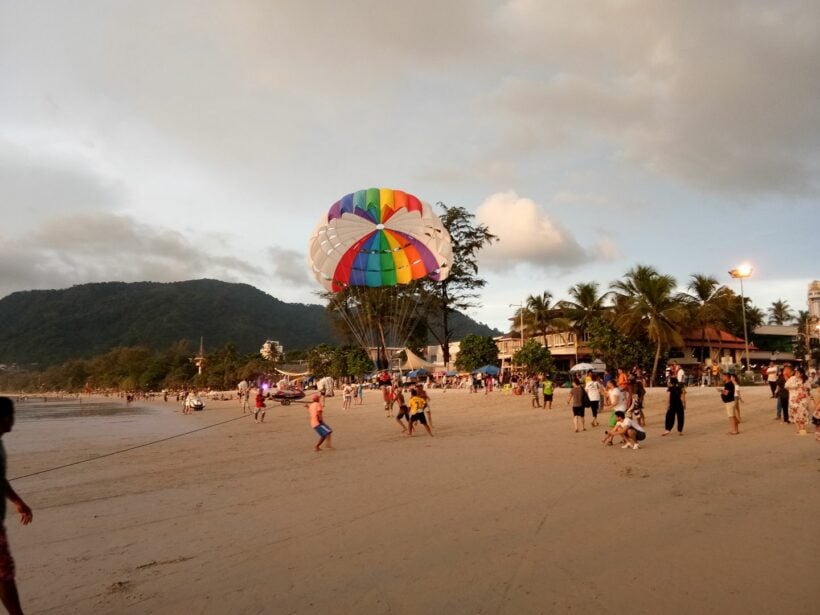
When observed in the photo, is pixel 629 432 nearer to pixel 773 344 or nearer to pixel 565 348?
pixel 565 348

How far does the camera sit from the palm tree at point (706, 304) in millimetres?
38513

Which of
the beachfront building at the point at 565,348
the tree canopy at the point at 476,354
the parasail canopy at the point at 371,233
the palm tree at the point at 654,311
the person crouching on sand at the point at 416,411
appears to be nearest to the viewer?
the person crouching on sand at the point at 416,411

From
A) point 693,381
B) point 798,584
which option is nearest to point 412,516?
point 798,584

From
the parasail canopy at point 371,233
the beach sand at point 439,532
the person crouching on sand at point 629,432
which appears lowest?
the beach sand at point 439,532

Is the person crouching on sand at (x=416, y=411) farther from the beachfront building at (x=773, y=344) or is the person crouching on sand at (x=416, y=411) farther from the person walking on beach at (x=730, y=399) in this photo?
the beachfront building at (x=773, y=344)

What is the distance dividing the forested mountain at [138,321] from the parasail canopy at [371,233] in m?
136

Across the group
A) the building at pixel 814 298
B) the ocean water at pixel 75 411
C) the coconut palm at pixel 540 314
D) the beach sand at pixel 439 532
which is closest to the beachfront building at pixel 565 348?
the coconut palm at pixel 540 314

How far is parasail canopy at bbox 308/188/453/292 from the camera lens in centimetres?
2517

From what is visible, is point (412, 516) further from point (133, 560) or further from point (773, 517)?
point (773, 517)

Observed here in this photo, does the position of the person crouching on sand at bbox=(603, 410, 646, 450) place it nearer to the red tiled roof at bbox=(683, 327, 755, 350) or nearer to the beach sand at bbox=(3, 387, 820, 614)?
the beach sand at bbox=(3, 387, 820, 614)

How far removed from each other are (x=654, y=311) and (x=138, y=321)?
168m

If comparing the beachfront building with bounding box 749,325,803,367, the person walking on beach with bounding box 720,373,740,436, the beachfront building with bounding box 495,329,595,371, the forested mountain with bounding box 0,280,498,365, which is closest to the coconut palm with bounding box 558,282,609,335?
the beachfront building with bounding box 495,329,595,371

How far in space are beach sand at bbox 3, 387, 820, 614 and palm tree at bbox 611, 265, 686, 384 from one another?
77.6ft

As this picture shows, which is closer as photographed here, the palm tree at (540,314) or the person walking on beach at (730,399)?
the person walking on beach at (730,399)
